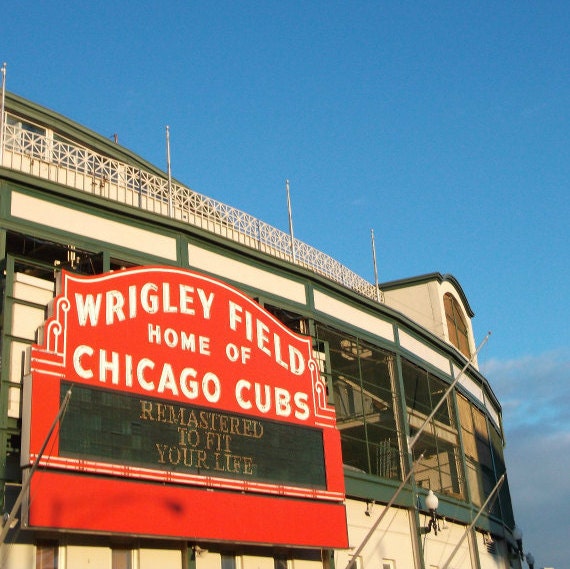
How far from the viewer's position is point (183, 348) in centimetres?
2534

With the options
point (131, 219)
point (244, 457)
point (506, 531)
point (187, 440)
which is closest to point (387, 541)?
point (244, 457)

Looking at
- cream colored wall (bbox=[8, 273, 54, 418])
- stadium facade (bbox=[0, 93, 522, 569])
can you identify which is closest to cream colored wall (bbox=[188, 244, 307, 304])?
stadium facade (bbox=[0, 93, 522, 569])

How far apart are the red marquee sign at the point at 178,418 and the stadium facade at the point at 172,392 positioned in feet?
0.15

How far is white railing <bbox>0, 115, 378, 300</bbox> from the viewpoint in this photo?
2712cm

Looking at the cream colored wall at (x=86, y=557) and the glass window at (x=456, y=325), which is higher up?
the glass window at (x=456, y=325)

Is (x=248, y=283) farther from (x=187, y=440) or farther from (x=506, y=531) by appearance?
(x=506, y=531)

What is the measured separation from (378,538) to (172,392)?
38.5 feet

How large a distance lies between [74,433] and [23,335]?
2.85m

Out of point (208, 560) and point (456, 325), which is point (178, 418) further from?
point (456, 325)

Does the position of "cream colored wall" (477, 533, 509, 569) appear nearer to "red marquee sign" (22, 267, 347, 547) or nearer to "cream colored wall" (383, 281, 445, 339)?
"cream colored wall" (383, 281, 445, 339)

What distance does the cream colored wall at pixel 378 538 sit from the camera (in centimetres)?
3088

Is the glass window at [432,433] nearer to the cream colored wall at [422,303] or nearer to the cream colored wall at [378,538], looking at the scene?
the cream colored wall at [422,303]

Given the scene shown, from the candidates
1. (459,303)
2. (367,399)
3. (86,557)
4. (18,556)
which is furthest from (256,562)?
(459,303)

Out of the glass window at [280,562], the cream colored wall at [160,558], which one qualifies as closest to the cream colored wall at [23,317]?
the cream colored wall at [160,558]
